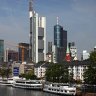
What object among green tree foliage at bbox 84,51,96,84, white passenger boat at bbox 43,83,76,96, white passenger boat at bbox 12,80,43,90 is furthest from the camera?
white passenger boat at bbox 12,80,43,90

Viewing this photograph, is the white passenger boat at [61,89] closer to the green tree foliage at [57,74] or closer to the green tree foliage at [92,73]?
the green tree foliage at [92,73]

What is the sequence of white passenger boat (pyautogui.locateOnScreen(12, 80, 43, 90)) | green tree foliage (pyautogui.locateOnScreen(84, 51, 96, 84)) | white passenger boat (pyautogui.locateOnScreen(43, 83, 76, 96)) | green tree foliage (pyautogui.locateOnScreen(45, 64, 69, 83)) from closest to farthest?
green tree foliage (pyautogui.locateOnScreen(84, 51, 96, 84)) < white passenger boat (pyautogui.locateOnScreen(43, 83, 76, 96)) < white passenger boat (pyautogui.locateOnScreen(12, 80, 43, 90)) < green tree foliage (pyautogui.locateOnScreen(45, 64, 69, 83))

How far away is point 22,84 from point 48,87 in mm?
23167

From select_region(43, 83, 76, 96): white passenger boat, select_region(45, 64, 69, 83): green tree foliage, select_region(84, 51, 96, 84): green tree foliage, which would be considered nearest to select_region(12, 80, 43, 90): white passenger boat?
select_region(45, 64, 69, 83): green tree foliage

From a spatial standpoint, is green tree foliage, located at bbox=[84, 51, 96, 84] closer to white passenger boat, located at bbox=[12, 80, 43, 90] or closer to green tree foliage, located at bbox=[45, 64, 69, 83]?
white passenger boat, located at bbox=[12, 80, 43, 90]

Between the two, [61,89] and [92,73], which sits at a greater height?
[92,73]

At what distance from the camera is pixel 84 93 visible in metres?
76.5

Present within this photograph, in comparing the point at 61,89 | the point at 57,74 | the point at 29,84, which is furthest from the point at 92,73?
the point at 29,84

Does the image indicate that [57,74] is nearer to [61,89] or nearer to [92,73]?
[61,89]

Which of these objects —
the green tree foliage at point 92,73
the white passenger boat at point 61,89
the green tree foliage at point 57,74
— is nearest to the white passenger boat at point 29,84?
the green tree foliage at point 57,74

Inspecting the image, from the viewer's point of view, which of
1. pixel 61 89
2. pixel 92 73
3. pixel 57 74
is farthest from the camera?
pixel 57 74

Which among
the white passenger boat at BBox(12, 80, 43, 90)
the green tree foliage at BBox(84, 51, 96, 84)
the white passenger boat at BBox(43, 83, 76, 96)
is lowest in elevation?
the white passenger boat at BBox(43, 83, 76, 96)

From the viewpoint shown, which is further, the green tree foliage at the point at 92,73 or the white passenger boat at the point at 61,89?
the white passenger boat at the point at 61,89

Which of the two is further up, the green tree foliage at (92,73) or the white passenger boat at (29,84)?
the green tree foliage at (92,73)
